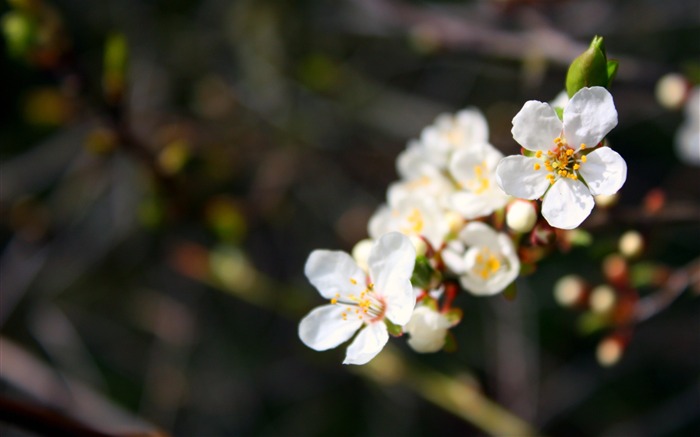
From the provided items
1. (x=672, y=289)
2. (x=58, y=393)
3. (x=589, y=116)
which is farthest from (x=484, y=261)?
(x=58, y=393)

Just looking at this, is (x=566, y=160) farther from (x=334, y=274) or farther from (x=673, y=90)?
(x=673, y=90)

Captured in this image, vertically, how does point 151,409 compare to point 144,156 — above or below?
below

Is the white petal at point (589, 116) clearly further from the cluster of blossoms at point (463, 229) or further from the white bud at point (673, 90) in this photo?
the white bud at point (673, 90)

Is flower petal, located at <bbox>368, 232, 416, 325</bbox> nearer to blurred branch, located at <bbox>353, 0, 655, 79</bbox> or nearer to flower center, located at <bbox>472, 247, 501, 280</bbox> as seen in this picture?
flower center, located at <bbox>472, 247, 501, 280</bbox>

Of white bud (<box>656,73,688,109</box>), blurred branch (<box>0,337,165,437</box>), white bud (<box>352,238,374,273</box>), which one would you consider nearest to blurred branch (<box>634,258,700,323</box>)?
white bud (<box>656,73,688,109</box>)

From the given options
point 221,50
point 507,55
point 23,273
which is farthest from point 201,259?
point 507,55

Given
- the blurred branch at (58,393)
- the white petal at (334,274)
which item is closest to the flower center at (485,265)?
the white petal at (334,274)

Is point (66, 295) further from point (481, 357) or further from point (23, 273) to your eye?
point (481, 357)
